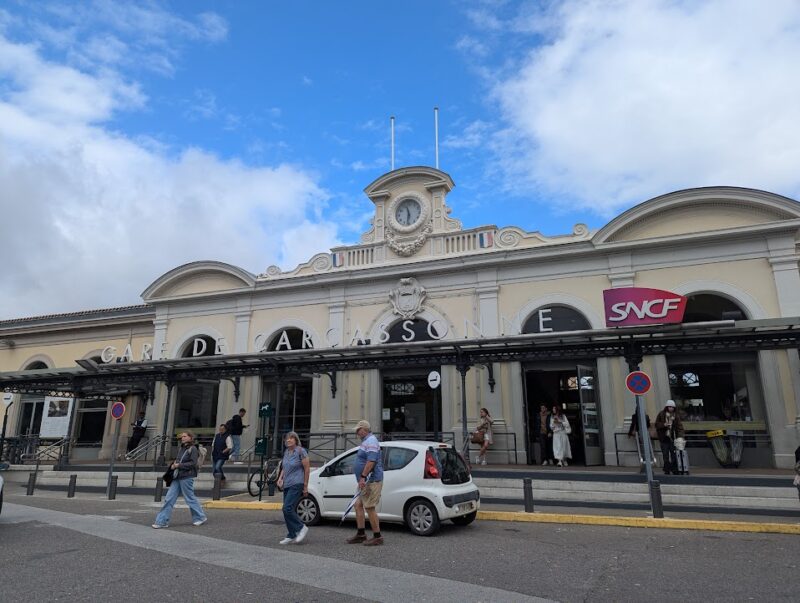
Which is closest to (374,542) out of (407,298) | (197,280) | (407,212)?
(407,298)

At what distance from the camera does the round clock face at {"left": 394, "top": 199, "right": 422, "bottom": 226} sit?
20.8m

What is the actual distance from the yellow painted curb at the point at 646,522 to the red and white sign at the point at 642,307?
5.13m

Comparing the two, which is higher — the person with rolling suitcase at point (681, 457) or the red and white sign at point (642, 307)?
the red and white sign at point (642, 307)

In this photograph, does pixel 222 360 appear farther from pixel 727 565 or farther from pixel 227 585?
pixel 727 565

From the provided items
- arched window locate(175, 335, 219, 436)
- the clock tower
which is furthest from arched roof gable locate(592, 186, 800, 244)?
arched window locate(175, 335, 219, 436)

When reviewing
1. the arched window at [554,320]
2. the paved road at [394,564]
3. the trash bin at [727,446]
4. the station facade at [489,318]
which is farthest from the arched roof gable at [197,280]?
the trash bin at [727,446]

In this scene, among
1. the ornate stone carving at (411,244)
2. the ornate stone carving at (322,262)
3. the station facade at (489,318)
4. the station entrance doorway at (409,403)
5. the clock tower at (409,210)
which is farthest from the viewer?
the ornate stone carving at (322,262)

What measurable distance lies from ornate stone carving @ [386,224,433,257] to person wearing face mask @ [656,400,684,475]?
33.2ft

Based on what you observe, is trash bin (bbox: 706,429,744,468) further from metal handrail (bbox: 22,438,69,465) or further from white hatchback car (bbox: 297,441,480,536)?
metal handrail (bbox: 22,438,69,465)

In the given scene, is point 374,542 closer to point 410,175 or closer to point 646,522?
point 646,522

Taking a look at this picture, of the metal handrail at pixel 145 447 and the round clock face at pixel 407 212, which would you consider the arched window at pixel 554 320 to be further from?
the metal handrail at pixel 145 447

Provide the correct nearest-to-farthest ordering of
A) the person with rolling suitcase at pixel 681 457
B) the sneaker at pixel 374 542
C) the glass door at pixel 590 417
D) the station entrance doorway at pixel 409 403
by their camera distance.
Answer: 1. the sneaker at pixel 374 542
2. the person with rolling suitcase at pixel 681 457
3. the glass door at pixel 590 417
4. the station entrance doorway at pixel 409 403

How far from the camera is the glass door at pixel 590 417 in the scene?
16453mm

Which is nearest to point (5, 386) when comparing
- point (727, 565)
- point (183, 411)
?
point (183, 411)
